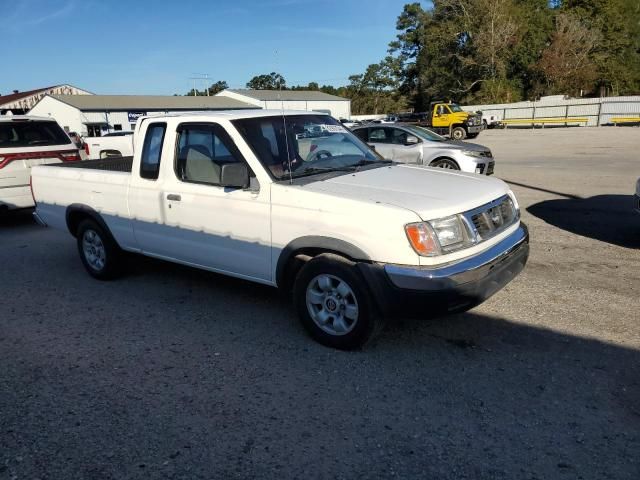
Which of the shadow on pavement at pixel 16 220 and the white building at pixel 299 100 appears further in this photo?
the white building at pixel 299 100

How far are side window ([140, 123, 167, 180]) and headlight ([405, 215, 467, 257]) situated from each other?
9.06 feet

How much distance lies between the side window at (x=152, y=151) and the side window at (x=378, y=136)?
26.1 feet

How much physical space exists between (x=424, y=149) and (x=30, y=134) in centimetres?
805

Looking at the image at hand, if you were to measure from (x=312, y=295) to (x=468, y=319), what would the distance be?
1.45m

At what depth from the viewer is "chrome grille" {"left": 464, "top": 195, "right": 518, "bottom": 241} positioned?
384cm

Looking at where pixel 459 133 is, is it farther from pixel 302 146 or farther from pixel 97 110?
pixel 97 110

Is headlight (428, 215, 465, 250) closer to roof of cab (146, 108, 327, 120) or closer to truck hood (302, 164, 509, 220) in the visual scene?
truck hood (302, 164, 509, 220)

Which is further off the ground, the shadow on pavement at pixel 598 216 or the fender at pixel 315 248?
the fender at pixel 315 248

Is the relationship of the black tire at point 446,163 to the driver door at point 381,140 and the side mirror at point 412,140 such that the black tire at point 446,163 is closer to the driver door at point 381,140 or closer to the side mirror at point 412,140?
the side mirror at point 412,140

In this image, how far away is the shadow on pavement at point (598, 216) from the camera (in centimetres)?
707

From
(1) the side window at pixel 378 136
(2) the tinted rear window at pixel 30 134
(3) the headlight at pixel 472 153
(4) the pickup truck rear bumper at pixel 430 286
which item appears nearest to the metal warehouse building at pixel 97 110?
(1) the side window at pixel 378 136

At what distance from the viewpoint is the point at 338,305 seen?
3.95 m

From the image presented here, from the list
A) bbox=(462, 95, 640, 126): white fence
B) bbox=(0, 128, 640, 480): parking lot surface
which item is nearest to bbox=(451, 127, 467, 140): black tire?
bbox=(462, 95, 640, 126): white fence

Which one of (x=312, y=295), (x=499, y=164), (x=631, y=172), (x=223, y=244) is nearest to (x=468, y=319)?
(x=312, y=295)
